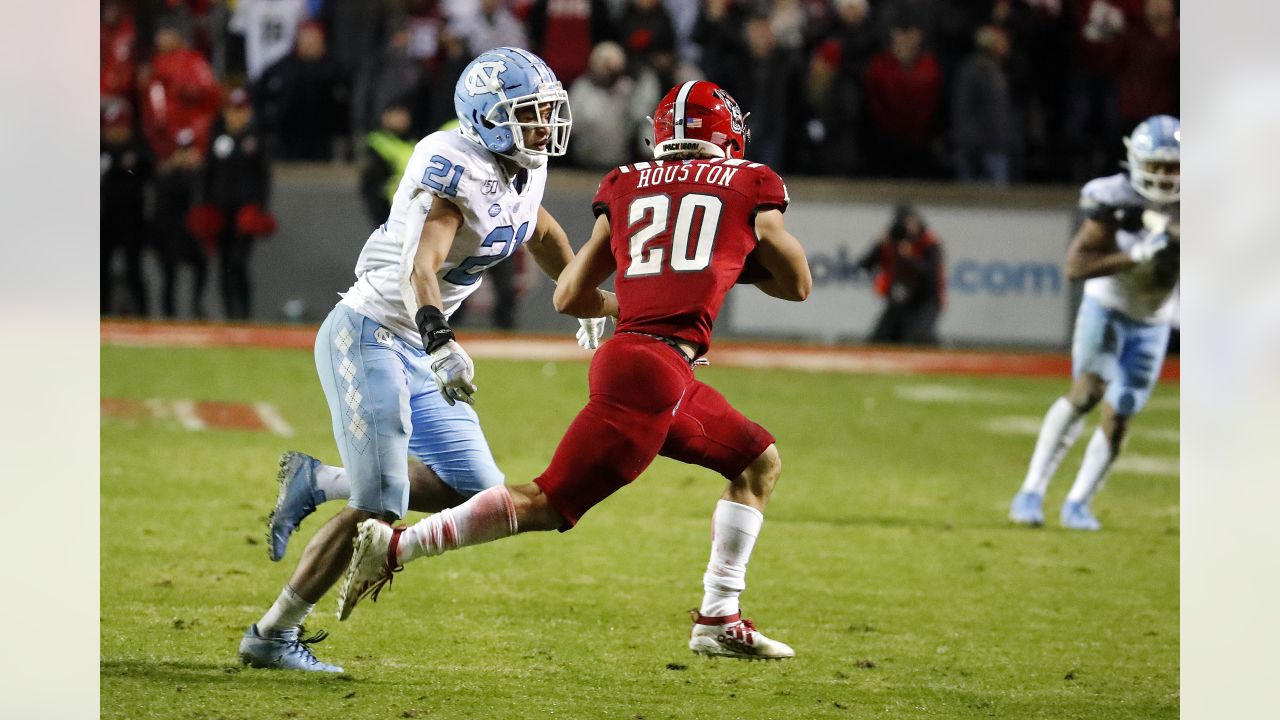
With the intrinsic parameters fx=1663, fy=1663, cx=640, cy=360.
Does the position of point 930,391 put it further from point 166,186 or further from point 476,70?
point 476,70

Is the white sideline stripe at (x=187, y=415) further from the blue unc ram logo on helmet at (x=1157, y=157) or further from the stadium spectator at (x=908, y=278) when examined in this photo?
the stadium spectator at (x=908, y=278)

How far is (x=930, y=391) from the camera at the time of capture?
9805 millimetres

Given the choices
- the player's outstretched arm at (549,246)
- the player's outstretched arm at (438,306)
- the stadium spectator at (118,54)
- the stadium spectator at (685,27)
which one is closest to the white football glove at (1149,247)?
the player's outstretched arm at (549,246)

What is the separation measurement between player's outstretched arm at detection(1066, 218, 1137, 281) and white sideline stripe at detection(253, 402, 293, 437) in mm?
3678

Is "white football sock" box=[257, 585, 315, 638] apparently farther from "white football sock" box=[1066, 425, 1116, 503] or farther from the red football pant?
"white football sock" box=[1066, 425, 1116, 503]

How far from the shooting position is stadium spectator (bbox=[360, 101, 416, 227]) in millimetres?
10992

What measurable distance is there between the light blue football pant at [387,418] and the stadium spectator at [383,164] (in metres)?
7.07

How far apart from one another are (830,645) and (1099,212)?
2.43 metres

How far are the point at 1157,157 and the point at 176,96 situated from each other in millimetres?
7350

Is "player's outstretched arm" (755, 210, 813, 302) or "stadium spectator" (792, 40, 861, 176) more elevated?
"stadium spectator" (792, 40, 861, 176)

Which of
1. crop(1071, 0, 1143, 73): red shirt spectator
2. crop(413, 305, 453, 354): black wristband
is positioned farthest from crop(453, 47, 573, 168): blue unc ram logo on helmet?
crop(1071, 0, 1143, 73): red shirt spectator
